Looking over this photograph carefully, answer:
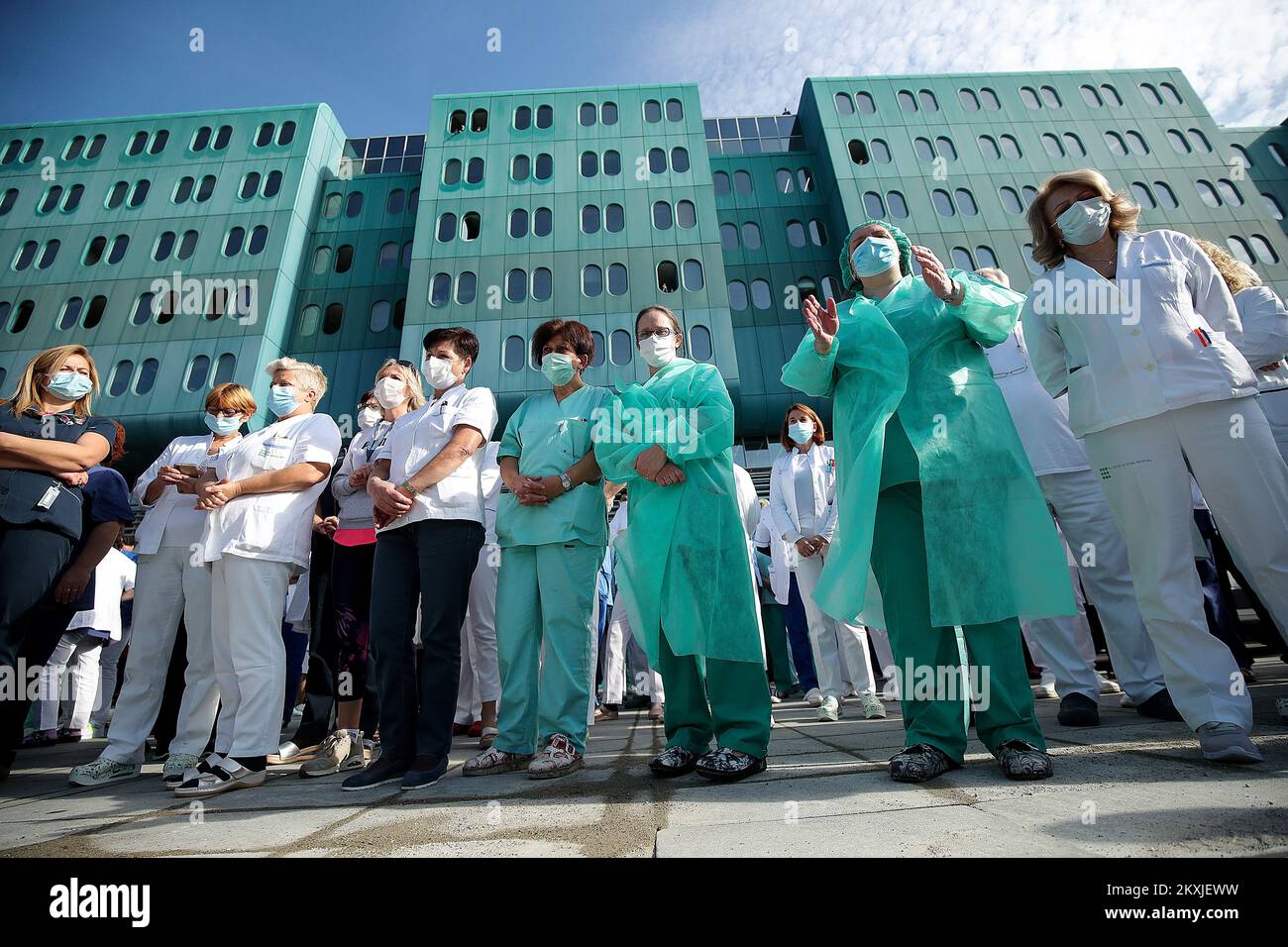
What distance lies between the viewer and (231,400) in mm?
3744

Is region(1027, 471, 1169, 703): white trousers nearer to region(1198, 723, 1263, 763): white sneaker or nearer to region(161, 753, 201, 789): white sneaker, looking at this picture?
region(1198, 723, 1263, 763): white sneaker

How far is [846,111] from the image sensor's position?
22297mm

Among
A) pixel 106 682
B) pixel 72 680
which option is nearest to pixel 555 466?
pixel 72 680

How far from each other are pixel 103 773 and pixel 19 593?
98 centimetres

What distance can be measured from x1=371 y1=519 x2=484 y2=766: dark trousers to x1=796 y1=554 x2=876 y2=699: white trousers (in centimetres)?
249

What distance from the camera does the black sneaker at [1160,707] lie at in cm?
288

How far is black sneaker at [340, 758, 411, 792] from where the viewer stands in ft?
8.17

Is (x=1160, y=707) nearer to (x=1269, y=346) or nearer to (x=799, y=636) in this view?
(x=1269, y=346)

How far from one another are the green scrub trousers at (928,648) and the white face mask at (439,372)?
6.97 ft

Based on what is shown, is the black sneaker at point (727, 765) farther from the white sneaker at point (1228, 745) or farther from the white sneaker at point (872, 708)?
the white sneaker at point (872, 708)
